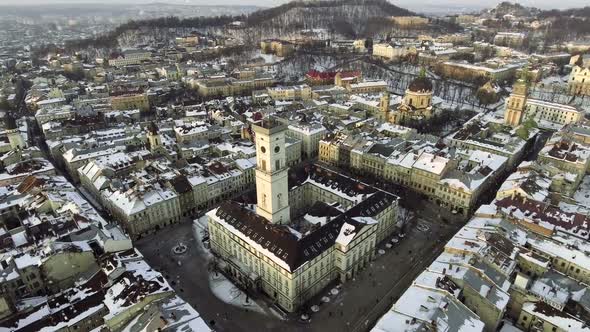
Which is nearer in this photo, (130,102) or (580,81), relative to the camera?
(130,102)

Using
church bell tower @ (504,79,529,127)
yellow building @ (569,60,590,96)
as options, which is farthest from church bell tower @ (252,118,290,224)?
yellow building @ (569,60,590,96)

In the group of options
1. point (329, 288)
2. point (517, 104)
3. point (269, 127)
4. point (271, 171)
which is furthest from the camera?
point (517, 104)

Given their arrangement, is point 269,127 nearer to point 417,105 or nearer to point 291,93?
point 417,105

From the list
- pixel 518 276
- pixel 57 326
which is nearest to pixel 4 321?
pixel 57 326

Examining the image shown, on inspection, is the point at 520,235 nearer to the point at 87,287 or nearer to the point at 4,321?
the point at 87,287

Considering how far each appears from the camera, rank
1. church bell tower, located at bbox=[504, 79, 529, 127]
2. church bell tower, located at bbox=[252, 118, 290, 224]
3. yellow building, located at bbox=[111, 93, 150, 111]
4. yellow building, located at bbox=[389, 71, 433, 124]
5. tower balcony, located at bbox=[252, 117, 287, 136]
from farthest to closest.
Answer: yellow building, located at bbox=[111, 93, 150, 111], yellow building, located at bbox=[389, 71, 433, 124], church bell tower, located at bbox=[504, 79, 529, 127], church bell tower, located at bbox=[252, 118, 290, 224], tower balcony, located at bbox=[252, 117, 287, 136]

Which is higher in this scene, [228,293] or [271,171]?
[271,171]

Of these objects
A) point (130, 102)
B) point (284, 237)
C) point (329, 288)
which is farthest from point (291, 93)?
point (284, 237)

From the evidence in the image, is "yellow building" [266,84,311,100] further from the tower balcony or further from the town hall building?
the tower balcony
